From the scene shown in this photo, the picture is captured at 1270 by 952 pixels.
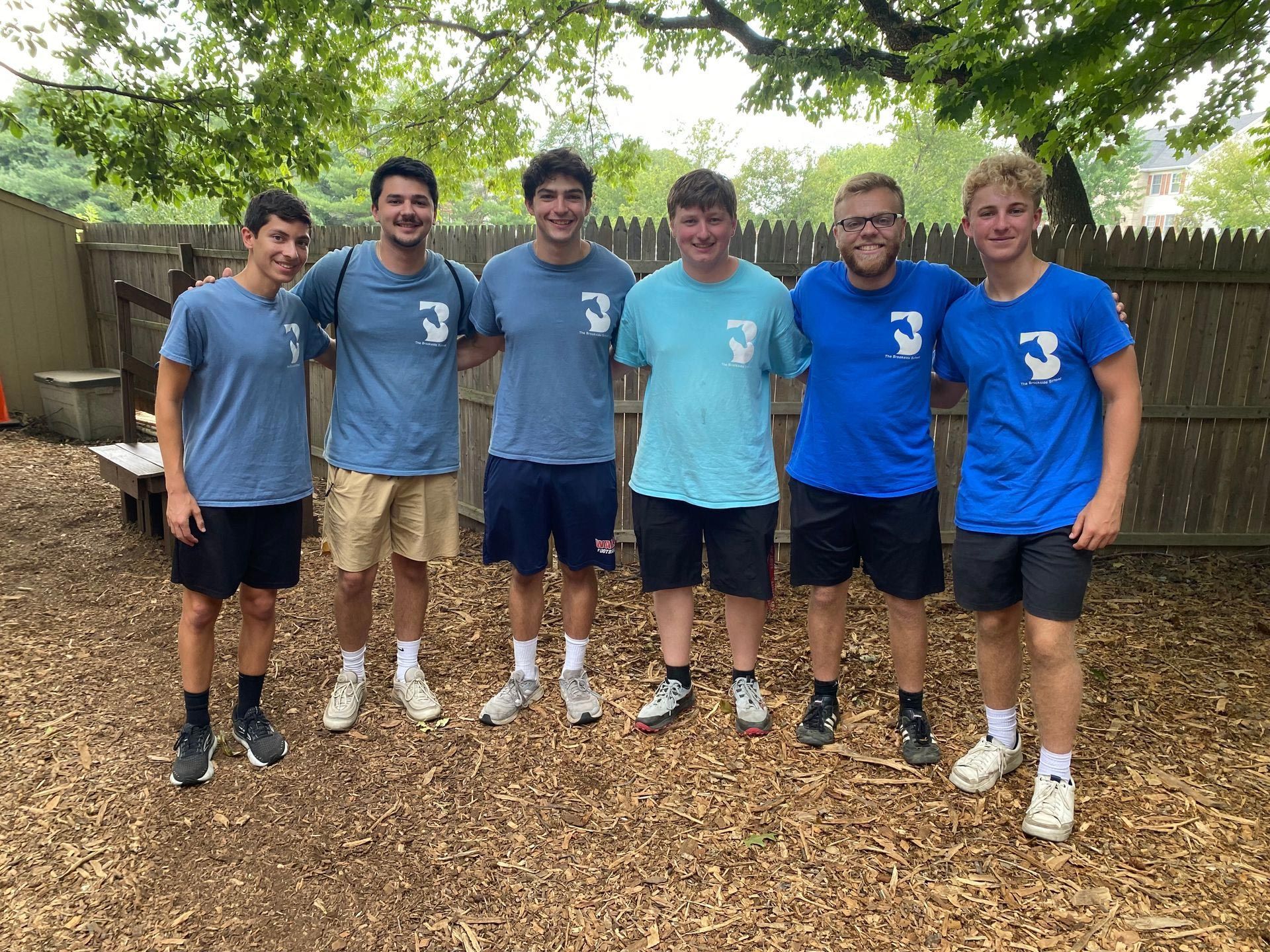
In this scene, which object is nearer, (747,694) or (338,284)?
(338,284)

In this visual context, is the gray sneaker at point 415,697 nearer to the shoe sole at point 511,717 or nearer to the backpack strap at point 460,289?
the shoe sole at point 511,717

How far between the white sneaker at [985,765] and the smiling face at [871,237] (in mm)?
1801

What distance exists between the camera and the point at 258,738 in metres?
3.21

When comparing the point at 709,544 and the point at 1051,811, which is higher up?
the point at 709,544

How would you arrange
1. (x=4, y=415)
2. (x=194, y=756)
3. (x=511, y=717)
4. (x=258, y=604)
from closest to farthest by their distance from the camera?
1. (x=194, y=756)
2. (x=258, y=604)
3. (x=511, y=717)
4. (x=4, y=415)

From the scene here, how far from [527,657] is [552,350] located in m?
1.34

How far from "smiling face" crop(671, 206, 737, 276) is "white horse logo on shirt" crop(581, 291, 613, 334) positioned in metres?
0.39

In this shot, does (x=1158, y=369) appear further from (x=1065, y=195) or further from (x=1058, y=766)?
(x=1058, y=766)

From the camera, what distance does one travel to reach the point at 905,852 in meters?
2.69

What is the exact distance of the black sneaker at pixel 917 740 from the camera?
3.18 m

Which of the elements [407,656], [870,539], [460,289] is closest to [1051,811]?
[870,539]

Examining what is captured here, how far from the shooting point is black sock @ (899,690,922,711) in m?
3.28

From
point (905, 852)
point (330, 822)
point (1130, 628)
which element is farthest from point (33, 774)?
point (1130, 628)

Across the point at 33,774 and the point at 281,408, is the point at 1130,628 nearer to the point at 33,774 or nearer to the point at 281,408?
the point at 281,408
